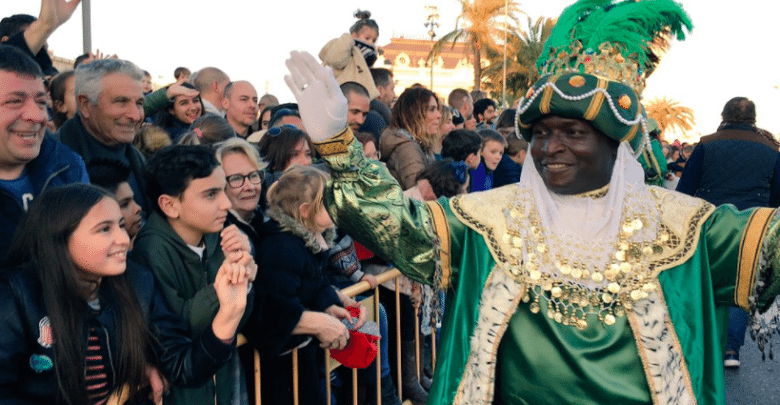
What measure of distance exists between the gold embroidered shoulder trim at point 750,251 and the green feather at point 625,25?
0.66 meters

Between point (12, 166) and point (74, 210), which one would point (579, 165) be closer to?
point (74, 210)

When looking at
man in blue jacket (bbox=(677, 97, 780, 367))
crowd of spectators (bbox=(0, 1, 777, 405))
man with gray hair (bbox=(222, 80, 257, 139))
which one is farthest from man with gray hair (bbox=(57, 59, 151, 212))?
man in blue jacket (bbox=(677, 97, 780, 367))

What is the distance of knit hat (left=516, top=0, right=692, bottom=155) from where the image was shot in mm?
2412

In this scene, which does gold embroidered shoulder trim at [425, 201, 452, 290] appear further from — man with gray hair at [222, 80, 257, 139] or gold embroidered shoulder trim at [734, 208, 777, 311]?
man with gray hair at [222, 80, 257, 139]

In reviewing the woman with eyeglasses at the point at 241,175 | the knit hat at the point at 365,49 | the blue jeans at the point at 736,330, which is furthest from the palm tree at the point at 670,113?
the woman with eyeglasses at the point at 241,175

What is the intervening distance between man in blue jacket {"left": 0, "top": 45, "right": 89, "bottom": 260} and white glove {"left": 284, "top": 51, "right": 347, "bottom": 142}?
4.47 ft

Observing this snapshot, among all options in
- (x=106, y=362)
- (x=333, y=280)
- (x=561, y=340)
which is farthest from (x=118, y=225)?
(x=333, y=280)

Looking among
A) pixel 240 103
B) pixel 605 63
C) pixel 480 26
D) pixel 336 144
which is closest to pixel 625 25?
pixel 605 63

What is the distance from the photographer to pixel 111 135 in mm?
3820

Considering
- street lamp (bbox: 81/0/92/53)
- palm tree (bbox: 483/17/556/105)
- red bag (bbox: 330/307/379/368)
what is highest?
street lamp (bbox: 81/0/92/53)

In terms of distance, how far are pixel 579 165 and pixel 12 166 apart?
7.00ft

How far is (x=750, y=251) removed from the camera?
2355 millimetres

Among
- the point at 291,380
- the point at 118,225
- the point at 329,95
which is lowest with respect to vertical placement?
the point at 291,380

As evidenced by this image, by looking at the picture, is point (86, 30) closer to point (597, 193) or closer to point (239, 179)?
point (239, 179)
